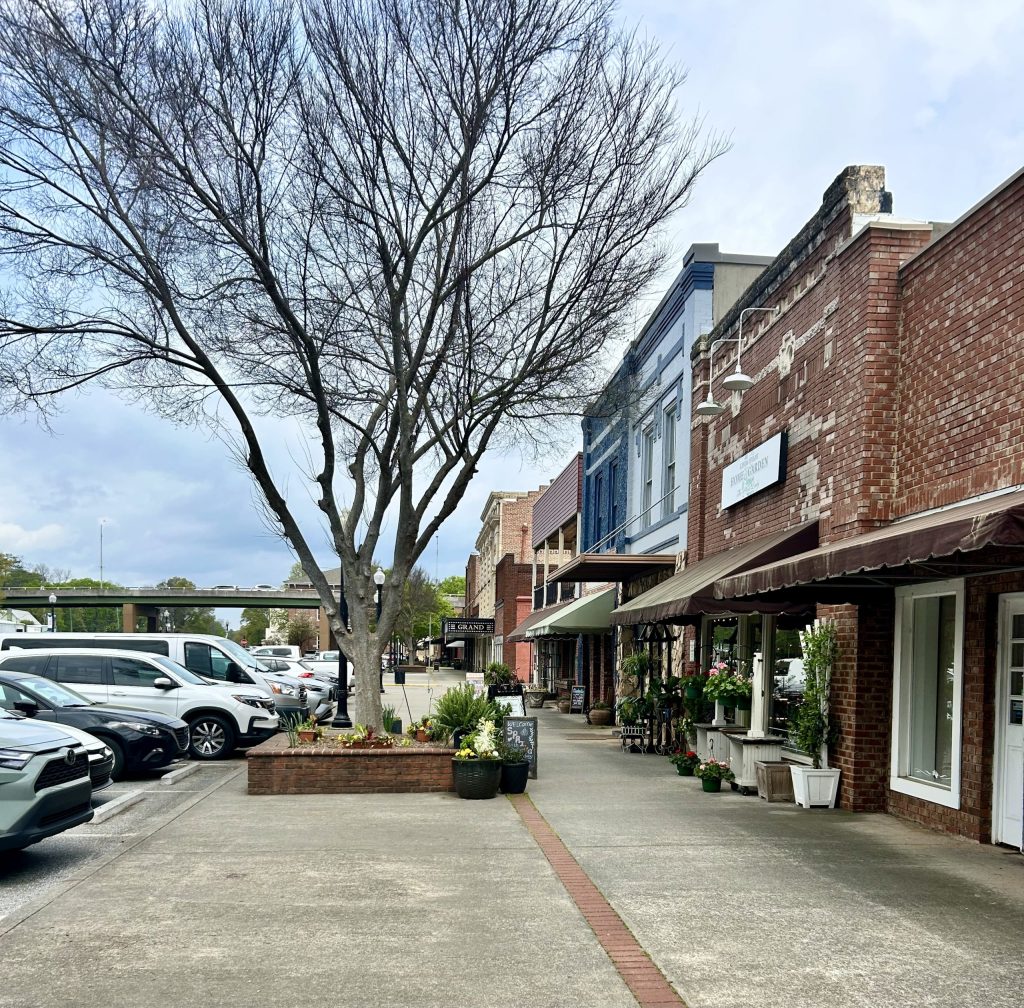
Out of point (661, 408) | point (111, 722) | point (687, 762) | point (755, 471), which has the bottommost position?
point (687, 762)

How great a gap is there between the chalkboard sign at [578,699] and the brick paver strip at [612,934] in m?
22.7

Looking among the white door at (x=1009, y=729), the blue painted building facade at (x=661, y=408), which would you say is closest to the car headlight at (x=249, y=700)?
the blue painted building facade at (x=661, y=408)

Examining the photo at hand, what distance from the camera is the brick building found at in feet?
31.7

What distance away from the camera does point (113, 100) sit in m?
14.1

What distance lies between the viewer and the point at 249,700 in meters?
18.5

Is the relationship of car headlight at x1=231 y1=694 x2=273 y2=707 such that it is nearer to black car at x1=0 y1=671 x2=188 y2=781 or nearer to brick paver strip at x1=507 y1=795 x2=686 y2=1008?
black car at x1=0 y1=671 x2=188 y2=781

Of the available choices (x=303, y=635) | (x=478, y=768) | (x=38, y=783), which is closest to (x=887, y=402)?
(x=478, y=768)

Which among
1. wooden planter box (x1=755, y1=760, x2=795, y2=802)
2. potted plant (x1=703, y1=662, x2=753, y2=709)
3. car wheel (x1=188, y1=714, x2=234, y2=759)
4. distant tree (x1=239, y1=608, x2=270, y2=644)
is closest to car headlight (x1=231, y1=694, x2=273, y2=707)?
car wheel (x1=188, y1=714, x2=234, y2=759)

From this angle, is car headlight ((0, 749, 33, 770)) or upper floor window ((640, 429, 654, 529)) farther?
upper floor window ((640, 429, 654, 529))

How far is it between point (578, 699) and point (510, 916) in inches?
1026

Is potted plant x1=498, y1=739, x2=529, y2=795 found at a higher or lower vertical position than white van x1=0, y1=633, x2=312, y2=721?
lower

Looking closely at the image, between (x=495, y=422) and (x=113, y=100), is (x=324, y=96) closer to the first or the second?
(x=113, y=100)

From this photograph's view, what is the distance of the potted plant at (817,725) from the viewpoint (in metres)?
12.4

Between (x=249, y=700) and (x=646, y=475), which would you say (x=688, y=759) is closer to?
(x=249, y=700)
